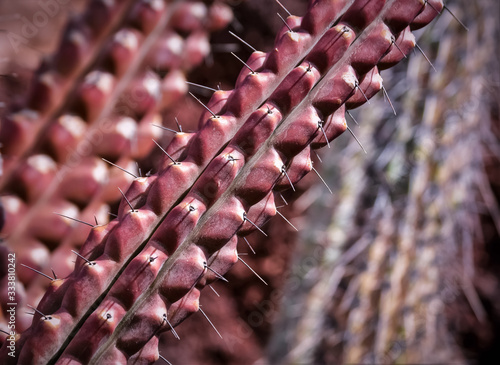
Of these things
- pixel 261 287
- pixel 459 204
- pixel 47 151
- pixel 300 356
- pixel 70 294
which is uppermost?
pixel 459 204

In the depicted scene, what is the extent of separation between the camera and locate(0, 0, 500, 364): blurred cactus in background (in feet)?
1.73

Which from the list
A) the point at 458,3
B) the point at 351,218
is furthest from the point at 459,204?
the point at 458,3

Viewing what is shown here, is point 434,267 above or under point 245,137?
under

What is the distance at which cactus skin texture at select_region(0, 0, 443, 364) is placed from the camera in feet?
1.70

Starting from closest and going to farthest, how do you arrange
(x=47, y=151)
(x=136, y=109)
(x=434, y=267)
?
(x=47, y=151)
(x=136, y=109)
(x=434, y=267)

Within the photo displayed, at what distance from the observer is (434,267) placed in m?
1.34

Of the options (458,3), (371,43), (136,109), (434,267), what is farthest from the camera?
(434,267)

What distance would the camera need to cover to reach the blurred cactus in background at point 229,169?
1.73 feet

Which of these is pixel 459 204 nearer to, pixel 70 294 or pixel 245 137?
pixel 245 137

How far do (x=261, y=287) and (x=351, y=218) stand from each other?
3.18ft

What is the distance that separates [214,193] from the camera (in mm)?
534

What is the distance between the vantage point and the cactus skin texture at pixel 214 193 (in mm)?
520

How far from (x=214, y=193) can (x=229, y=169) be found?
1.4 inches

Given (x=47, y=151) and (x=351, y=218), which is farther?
(x=351, y=218)
